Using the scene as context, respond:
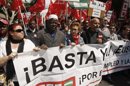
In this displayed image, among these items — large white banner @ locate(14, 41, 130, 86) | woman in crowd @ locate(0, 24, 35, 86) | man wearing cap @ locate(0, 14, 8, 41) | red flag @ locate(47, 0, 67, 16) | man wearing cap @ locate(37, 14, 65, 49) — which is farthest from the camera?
red flag @ locate(47, 0, 67, 16)

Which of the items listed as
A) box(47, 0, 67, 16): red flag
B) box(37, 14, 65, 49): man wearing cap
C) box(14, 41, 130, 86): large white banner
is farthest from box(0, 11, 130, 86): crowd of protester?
box(47, 0, 67, 16): red flag

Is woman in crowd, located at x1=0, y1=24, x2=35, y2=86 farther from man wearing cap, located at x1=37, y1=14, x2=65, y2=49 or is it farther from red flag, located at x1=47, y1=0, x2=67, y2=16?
red flag, located at x1=47, y1=0, x2=67, y2=16

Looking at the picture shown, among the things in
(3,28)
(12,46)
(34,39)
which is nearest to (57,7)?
(34,39)

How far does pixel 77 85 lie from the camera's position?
607cm

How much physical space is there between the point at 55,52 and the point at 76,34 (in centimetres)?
115

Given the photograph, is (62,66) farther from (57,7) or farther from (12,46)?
(57,7)

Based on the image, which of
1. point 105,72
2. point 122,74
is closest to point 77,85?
point 105,72

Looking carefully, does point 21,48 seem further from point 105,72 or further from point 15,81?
point 105,72

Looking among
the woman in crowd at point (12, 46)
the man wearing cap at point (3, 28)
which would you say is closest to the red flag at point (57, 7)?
the man wearing cap at point (3, 28)

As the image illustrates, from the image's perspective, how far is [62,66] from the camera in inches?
228

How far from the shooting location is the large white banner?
17.3 ft

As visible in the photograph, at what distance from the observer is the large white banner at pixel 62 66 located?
5270 millimetres

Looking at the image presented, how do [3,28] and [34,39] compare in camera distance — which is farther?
[34,39]

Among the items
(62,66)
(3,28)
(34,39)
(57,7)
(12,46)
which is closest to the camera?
(12,46)
